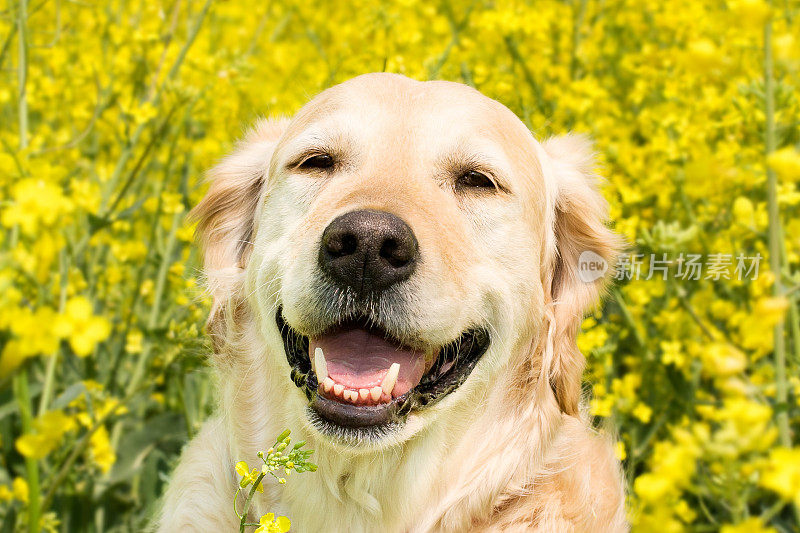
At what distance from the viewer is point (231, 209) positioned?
3.16 m

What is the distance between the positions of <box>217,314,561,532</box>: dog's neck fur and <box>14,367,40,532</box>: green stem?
124 centimetres

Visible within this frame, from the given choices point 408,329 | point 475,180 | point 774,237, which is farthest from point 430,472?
point 774,237

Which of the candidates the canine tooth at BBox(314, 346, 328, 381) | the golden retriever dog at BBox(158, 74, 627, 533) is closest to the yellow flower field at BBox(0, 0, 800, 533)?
the golden retriever dog at BBox(158, 74, 627, 533)

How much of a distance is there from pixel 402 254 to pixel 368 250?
0.30 feet

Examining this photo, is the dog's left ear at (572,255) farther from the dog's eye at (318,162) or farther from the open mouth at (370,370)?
the dog's eye at (318,162)

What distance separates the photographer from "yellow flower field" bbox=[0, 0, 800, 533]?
3.04 metres

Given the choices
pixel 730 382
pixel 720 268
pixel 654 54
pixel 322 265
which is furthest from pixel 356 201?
pixel 654 54

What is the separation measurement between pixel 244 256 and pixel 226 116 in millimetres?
1795

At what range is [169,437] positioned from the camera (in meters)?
3.81

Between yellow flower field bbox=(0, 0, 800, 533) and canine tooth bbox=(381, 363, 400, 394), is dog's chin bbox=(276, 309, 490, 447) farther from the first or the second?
yellow flower field bbox=(0, 0, 800, 533)

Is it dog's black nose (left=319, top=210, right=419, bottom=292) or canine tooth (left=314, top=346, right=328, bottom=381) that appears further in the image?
canine tooth (left=314, top=346, right=328, bottom=381)

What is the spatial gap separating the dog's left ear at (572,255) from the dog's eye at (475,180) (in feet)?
1.52

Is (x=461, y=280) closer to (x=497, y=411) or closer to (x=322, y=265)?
(x=322, y=265)

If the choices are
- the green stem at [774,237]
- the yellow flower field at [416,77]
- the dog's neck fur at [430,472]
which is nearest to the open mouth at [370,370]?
the dog's neck fur at [430,472]
